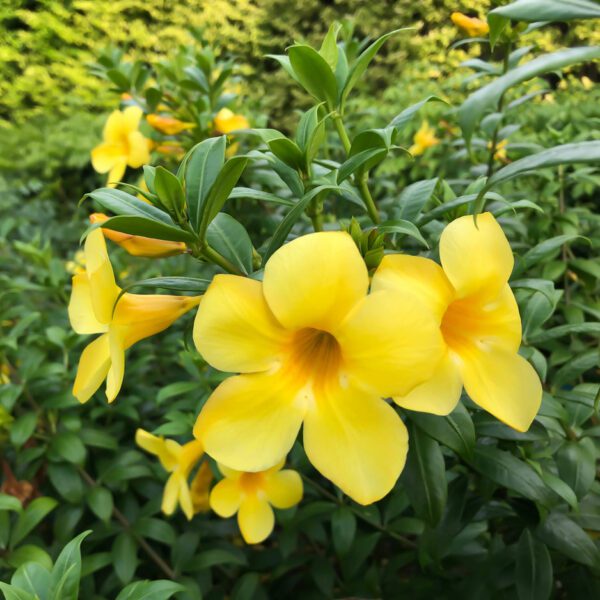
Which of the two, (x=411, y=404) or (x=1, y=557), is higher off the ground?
(x=411, y=404)

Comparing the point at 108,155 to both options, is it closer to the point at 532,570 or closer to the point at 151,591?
the point at 151,591

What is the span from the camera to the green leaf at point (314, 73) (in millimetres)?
766

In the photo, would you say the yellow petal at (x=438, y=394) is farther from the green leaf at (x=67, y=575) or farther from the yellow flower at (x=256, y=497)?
the yellow flower at (x=256, y=497)

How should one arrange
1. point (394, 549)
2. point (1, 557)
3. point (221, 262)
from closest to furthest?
point (221, 262) → point (1, 557) → point (394, 549)

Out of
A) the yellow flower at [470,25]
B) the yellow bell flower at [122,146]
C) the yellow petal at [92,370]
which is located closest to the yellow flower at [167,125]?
the yellow bell flower at [122,146]

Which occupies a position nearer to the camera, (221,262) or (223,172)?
(223,172)

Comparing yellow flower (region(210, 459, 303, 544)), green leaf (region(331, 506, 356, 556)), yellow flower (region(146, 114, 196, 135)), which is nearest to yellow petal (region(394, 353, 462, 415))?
yellow flower (region(210, 459, 303, 544))

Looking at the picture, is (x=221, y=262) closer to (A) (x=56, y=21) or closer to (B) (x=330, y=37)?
(B) (x=330, y=37)

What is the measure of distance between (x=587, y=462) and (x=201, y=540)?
117 cm

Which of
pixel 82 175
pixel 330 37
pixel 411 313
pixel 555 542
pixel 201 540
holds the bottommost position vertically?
pixel 82 175

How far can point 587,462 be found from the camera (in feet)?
3.11

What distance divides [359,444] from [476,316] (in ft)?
0.80

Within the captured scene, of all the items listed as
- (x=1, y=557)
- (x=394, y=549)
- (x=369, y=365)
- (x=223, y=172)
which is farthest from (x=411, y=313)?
(x=394, y=549)

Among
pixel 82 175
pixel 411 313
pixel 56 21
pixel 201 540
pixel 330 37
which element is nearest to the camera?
pixel 411 313
